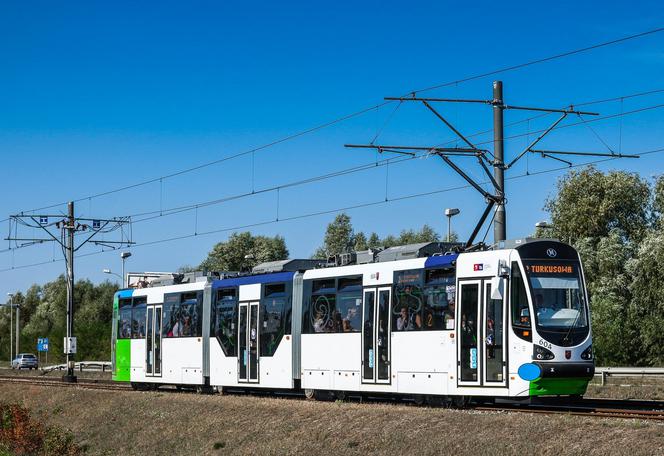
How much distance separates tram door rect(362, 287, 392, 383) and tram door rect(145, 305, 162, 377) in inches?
520

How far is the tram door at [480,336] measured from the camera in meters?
23.7

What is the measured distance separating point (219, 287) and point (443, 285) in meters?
11.9

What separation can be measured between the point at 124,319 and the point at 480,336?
71.0ft

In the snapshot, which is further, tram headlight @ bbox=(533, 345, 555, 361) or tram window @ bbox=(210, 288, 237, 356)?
tram window @ bbox=(210, 288, 237, 356)

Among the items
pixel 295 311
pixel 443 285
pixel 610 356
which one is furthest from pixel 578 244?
pixel 443 285

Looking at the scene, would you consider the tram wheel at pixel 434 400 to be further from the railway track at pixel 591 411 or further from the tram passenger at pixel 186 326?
the tram passenger at pixel 186 326

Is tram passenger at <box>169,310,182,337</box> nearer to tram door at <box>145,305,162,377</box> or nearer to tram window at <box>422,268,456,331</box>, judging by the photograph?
tram door at <box>145,305,162,377</box>

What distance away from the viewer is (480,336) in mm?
24109

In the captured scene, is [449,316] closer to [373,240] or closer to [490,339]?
[490,339]

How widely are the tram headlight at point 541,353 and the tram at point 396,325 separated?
2 cm

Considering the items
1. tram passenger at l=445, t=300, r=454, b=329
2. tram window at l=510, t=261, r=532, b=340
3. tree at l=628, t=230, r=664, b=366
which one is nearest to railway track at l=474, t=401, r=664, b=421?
tram window at l=510, t=261, r=532, b=340

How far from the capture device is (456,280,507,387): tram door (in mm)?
23703

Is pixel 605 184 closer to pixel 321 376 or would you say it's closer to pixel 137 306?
pixel 137 306

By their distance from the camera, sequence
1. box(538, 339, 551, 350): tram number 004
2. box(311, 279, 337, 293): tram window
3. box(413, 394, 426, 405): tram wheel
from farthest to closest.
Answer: box(311, 279, 337, 293): tram window, box(413, 394, 426, 405): tram wheel, box(538, 339, 551, 350): tram number 004
